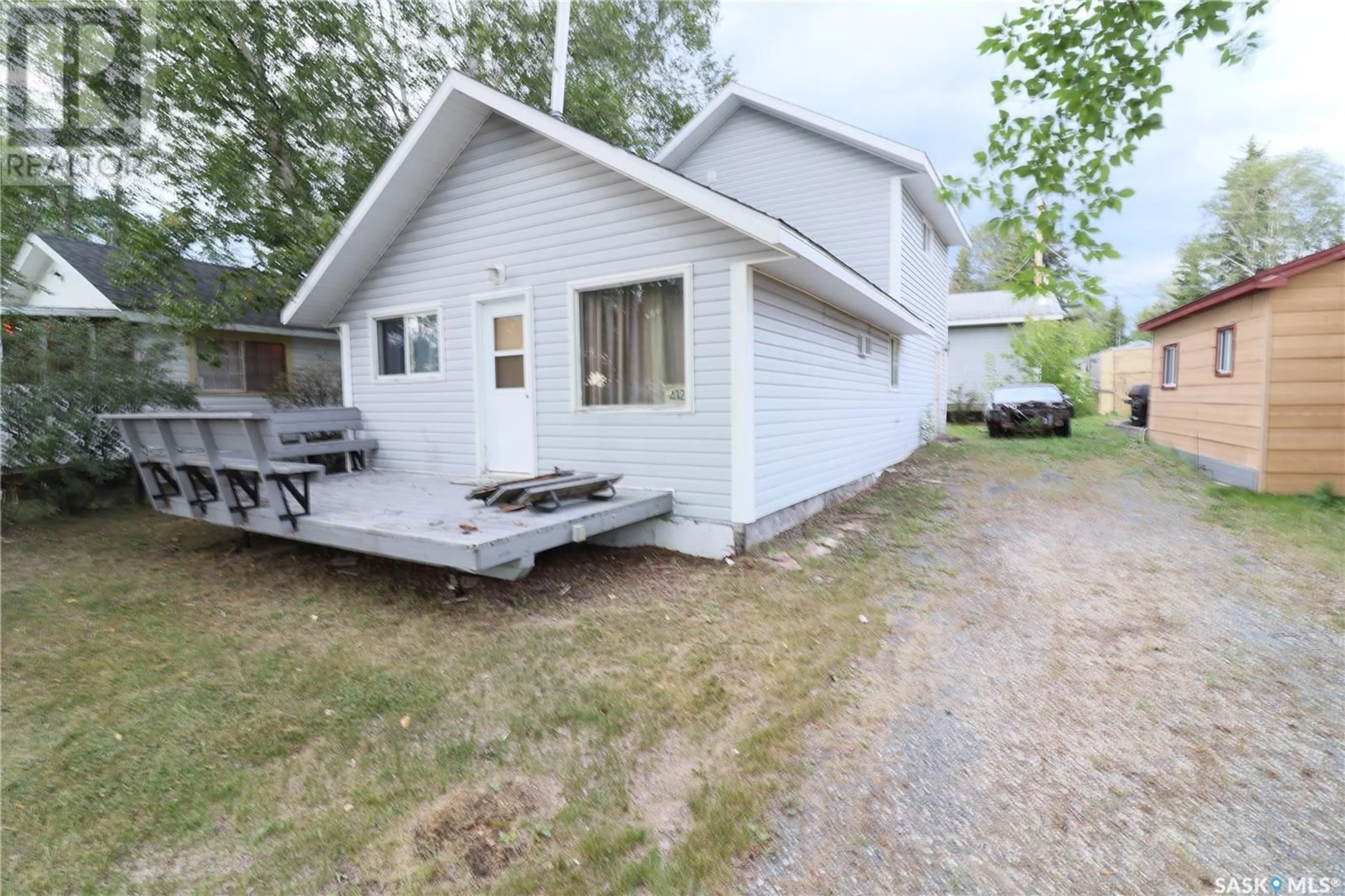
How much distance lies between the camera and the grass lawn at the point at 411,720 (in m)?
2.28

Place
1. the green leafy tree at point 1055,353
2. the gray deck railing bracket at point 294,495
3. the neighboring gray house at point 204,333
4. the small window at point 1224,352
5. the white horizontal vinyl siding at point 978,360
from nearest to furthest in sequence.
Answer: the gray deck railing bracket at point 294,495 → the small window at point 1224,352 → the neighboring gray house at point 204,333 → the green leafy tree at point 1055,353 → the white horizontal vinyl siding at point 978,360

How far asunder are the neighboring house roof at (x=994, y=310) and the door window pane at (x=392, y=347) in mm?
17167

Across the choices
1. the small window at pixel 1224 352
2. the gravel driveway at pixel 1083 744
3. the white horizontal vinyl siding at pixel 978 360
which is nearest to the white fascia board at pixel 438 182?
the gravel driveway at pixel 1083 744

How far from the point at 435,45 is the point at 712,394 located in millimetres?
13504

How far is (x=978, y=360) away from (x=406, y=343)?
21.0m

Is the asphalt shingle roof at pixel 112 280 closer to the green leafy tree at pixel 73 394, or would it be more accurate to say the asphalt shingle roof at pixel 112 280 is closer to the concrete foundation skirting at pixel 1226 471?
the green leafy tree at pixel 73 394

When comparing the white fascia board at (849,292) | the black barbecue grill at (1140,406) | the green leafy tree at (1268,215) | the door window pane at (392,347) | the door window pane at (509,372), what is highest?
the green leafy tree at (1268,215)

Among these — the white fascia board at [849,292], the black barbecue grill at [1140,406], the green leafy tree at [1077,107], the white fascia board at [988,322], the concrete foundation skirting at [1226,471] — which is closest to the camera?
the green leafy tree at [1077,107]

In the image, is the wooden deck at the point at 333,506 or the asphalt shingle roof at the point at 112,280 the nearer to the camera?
the wooden deck at the point at 333,506

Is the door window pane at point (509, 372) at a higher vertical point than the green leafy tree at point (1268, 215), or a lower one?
lower

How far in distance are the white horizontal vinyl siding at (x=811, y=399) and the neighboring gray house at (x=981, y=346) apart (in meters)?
13.2

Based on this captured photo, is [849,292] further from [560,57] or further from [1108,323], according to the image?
[1108,323]

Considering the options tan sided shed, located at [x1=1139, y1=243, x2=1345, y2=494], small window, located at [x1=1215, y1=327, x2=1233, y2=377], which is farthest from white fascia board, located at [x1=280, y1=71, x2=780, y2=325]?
small window, located at [x1=1215, y1=327, x2=1233, y2=377]

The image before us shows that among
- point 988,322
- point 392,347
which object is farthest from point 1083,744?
point 988,322
